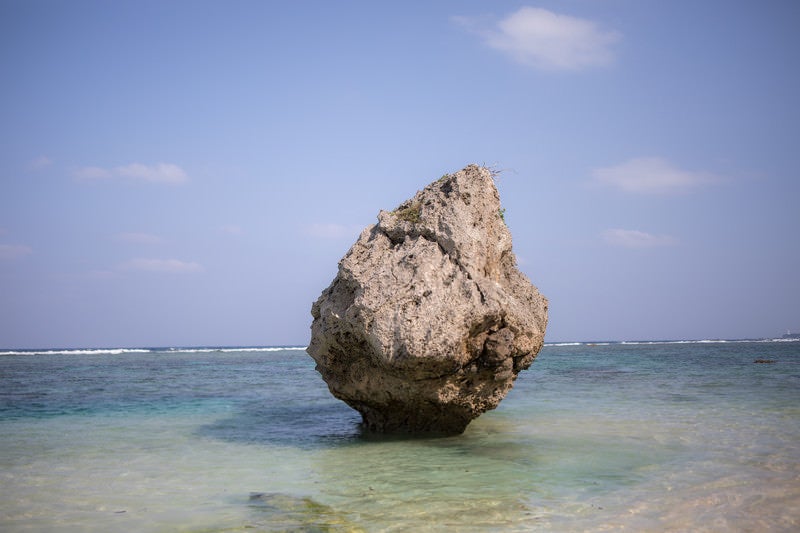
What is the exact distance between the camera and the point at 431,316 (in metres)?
8.55

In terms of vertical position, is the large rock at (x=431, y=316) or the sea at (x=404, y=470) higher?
the large rock at (x=431, y=316)

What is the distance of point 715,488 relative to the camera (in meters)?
6.68

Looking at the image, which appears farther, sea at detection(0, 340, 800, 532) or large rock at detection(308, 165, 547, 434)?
large rock at detection(308, 165, 547, 434)

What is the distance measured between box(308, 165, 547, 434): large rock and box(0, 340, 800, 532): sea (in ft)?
2.58

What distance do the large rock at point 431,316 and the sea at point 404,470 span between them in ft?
2.58

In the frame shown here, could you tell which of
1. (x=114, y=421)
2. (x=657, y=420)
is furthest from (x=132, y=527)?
(x=657, y=420)

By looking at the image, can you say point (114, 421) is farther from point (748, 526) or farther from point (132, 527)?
point (748, 526)

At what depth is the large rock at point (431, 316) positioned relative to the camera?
28.2 feet

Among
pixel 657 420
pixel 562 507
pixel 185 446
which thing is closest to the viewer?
pixel 562 507

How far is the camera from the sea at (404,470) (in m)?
5.84

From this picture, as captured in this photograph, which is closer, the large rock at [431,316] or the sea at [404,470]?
the sea at [404,470]

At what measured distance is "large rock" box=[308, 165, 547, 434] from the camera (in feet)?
28.2

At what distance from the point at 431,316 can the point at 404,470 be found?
6.92ft

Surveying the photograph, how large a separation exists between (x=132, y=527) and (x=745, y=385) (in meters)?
17.5
